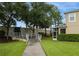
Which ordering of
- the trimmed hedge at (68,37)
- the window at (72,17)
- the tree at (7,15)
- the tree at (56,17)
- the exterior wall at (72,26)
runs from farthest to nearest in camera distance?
1. the window at (72,17)
2. the exterior wall at (72,26)
3. the trimmed hedge at (68,37)
4. the tree at (7,15)
5. the tree at (56,17)

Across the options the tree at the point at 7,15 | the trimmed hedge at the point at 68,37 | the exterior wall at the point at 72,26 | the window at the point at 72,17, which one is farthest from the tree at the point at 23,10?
the window at the point at 72,17

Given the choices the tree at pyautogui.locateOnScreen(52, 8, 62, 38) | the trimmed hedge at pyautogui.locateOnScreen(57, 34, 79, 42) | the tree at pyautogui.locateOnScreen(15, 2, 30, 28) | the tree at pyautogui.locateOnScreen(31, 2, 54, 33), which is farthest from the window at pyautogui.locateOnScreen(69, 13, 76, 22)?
the tree at pyautogui.locateOnScreen(15, 2, 30, 28)

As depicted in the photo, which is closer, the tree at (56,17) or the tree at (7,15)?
the tree at (56,17)

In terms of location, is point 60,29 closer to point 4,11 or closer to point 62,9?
point 62,9

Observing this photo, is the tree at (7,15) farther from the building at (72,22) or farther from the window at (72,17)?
the window at (72,17)

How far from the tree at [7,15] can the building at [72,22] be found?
14.2 ft

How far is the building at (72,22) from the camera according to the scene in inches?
723

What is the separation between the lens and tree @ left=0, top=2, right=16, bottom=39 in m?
17.2

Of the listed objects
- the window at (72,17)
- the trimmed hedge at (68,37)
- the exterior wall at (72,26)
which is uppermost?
the window at (72,17)

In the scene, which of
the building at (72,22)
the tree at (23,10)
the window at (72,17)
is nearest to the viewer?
the tree at (23,10)

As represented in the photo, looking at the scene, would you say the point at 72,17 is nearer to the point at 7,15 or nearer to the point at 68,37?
the point at 68,37

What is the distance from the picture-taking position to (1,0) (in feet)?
50.9

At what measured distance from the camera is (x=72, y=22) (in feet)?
63.5

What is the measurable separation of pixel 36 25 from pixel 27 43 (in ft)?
5.92
